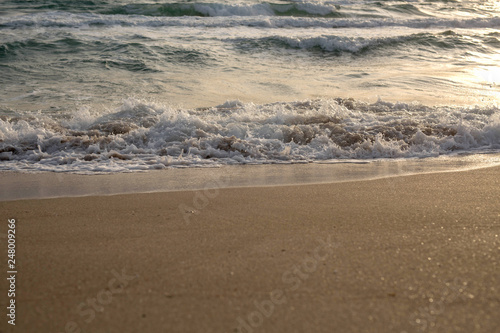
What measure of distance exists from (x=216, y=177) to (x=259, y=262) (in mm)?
1976

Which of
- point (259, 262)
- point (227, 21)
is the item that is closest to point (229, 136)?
point (259, 262)

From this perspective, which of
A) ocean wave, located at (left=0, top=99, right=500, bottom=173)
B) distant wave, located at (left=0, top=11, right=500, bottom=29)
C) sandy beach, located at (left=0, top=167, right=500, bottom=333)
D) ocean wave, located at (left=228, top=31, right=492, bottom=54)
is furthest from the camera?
distant wave, located at (left=0, top=11, right=500, bottom=29)

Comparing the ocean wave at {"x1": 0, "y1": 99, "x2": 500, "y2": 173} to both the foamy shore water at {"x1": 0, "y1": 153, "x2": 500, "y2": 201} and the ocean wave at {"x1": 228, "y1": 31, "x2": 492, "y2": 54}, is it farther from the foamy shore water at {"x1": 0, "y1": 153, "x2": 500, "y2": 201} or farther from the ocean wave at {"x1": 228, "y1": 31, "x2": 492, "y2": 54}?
the ocean wave at {"x1": 228, "y1": 31, "x2": 492, "y2": 54}

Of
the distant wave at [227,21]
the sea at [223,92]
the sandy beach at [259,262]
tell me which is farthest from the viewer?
the distant wave at [227,21]

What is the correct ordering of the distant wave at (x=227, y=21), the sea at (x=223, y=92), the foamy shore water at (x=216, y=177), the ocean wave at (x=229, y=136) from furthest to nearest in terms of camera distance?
the distant wave at (x=227, y=21), the sea at (x=223, y=92), the ocean wave at (x=229, y=136), the foamy shore water at (x=216, y=177)

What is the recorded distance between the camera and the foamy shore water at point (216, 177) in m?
4.01

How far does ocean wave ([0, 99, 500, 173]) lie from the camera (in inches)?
198

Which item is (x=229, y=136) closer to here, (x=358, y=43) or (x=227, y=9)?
(x=358, y=43)

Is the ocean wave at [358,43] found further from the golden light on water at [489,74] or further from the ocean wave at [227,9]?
the ocean wave at [227,9]

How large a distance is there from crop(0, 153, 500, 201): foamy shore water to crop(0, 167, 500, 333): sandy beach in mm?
270

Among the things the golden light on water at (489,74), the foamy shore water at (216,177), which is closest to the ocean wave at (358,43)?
the golden light on water at (489,74)

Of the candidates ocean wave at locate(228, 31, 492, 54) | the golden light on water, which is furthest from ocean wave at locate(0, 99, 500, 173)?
ocean wave at locate(228, 31, 492, 54)

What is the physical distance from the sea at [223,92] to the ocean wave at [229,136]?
20mm

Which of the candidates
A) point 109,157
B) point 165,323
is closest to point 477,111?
point 109,157
